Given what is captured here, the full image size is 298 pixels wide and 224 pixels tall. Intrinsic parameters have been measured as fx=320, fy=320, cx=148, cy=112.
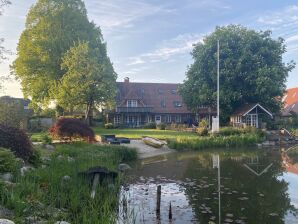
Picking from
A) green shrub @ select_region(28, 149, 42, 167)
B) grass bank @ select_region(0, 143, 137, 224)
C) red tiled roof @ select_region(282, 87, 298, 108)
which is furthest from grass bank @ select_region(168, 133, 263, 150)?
red tiled roof @ select_region(282, 87, 298, 108)

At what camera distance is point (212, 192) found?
1180 centimetres

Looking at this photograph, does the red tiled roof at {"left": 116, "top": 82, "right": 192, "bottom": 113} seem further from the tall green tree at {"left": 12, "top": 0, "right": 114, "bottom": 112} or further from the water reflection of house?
the water reflection of house

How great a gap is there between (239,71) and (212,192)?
29329mm

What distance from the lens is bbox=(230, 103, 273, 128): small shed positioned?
38938 millimetres

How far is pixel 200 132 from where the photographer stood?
32656 millimetres

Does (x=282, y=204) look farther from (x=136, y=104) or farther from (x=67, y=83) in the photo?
(x=136, y=104)

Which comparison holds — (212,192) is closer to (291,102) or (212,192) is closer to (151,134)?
(151,134)

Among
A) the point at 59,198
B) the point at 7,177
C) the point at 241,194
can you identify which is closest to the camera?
the point at 59,198

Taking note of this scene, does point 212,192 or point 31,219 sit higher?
point 31,219

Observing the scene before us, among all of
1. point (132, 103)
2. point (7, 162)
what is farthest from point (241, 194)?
point (132, 103)

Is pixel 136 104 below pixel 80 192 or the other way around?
the other way around

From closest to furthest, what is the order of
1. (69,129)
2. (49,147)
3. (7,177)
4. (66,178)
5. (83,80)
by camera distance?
(7,177) < (66,178) < (49,147) < (69,129) < (83,80)

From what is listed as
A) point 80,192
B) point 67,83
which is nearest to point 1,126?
point 80,192

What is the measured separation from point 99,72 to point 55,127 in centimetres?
1582
